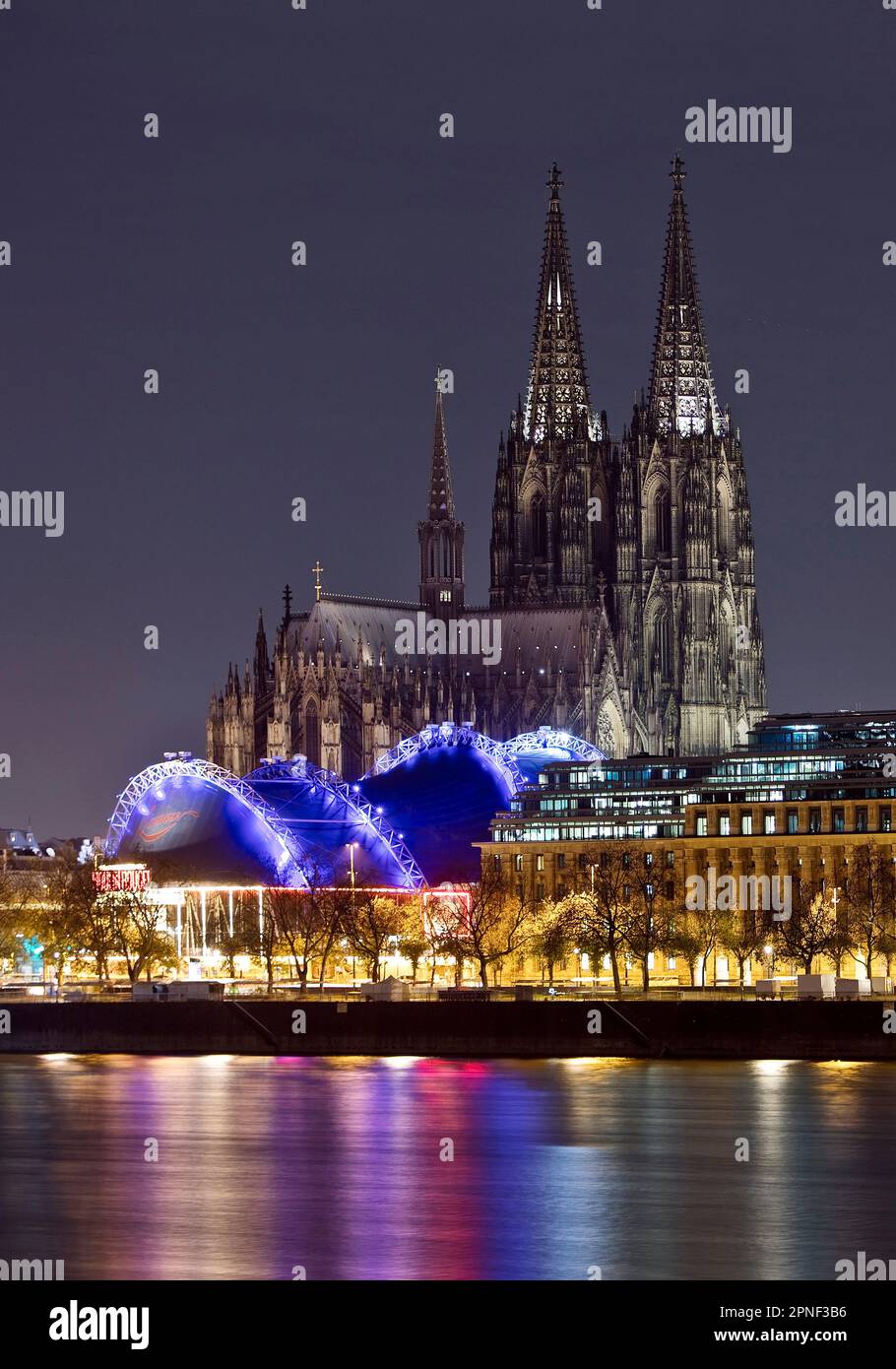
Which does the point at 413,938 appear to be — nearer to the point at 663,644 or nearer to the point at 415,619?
the point at 663,644

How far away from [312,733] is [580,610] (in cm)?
1545

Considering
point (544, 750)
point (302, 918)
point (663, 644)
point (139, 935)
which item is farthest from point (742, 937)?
point (663, 644)

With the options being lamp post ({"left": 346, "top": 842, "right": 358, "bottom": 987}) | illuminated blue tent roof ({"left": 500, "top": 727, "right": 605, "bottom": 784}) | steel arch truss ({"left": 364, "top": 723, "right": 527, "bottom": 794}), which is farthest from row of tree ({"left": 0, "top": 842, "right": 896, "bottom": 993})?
illuminated blue tent roof ({"left": 500, "top": 727, "right": 605, "bottom": 784})

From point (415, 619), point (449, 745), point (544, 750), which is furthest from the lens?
point (415, 619)

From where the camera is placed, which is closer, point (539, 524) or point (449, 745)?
point (449, 745)

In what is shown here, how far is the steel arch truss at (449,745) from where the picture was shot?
158 m

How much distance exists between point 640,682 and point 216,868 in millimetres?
35605

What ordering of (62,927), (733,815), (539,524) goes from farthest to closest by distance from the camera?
(539,524)
(733,815)
(62,927)

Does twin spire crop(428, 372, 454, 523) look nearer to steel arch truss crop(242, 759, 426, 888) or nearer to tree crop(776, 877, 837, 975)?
steel arch truss crop(242, 759, 426, 888)

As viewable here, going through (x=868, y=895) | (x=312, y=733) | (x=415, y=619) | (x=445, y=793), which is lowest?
(x=868, y=895)

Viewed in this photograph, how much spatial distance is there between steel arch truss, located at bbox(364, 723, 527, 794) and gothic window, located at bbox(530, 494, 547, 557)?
17.3 m

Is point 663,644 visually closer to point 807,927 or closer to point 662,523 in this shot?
point 662,523

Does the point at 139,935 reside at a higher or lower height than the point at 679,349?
lower

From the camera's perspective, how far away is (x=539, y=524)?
583 feet
